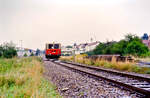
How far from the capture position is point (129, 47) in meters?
35.8

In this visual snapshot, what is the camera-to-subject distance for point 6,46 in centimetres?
5447

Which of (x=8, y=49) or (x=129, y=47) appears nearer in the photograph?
(x=129, y=47)

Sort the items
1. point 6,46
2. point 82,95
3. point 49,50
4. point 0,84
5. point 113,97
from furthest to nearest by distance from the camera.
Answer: point 6,46 → point 49,50 → point 0,84 → point 82,95 → point 113,97

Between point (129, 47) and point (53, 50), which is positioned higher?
point (129, 47)

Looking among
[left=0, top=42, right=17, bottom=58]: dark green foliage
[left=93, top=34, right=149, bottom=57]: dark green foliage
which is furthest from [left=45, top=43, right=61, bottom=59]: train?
[left=0, top=42, right=17, bottom=58]: dark green foliage

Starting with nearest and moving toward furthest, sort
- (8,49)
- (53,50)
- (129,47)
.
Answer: (53,50) < (129,47) < (8,49)

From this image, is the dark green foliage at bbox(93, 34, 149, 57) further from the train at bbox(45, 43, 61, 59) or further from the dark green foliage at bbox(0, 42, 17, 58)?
the dark green foliage at bbox(0, 42, 17, 58)

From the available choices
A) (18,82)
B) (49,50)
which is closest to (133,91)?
(18,82)

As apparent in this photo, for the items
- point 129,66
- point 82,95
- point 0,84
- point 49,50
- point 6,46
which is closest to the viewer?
point 82,95

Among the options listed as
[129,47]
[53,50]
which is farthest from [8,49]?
[129,47]

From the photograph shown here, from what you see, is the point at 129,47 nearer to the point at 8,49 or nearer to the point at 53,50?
the point at 53,50

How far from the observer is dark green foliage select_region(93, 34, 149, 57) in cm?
3412

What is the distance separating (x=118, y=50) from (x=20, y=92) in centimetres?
4115

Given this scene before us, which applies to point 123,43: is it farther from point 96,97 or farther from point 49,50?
point 96,97
